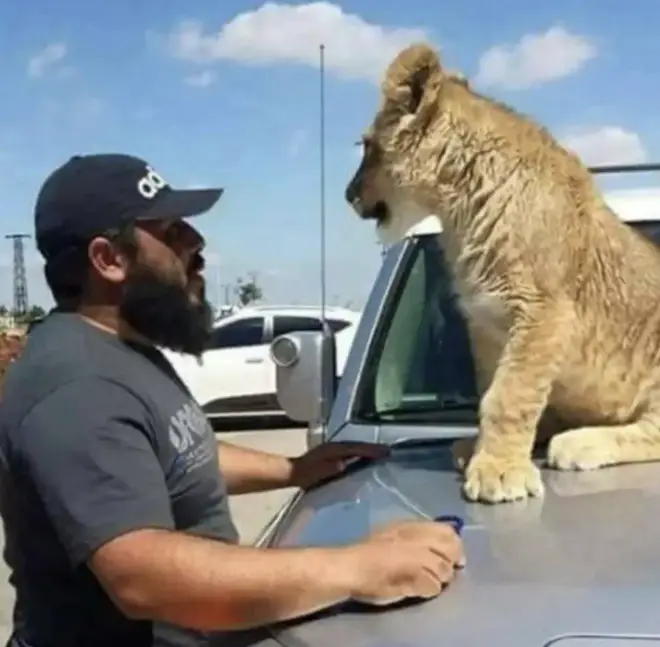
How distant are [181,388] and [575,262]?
1.04 meters

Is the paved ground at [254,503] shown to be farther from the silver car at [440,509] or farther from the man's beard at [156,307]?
the man's beard at [156,307]

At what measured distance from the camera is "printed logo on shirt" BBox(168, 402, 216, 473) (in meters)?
2.35

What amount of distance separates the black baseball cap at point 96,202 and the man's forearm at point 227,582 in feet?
2.12

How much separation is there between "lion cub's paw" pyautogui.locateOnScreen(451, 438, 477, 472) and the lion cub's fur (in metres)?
0.01

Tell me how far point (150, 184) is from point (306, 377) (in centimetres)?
120

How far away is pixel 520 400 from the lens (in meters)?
2.86

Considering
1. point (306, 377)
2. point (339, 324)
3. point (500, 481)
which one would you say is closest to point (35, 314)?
point (306, 377)

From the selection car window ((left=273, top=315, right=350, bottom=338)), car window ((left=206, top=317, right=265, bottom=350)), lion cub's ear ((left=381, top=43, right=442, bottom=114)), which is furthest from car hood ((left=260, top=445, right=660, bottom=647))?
car window ((left=206, top=317, right=265, bottom=350))

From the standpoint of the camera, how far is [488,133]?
10.6 feet

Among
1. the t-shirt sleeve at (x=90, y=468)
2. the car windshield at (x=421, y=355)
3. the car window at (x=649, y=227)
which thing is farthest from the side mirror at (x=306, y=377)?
the t-shirt sleeve at (x=90, y=468)

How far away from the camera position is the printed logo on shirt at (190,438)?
2352 millimetres

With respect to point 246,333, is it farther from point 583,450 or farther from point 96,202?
point 96,202

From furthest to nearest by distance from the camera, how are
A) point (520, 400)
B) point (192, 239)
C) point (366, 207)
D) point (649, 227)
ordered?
point (649, 227) → point (366, 207) → point (520, 400) → point (192, 239)

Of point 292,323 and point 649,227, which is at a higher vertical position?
point 649,227
